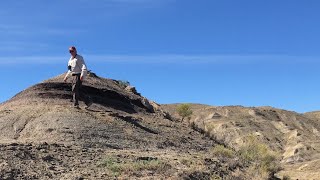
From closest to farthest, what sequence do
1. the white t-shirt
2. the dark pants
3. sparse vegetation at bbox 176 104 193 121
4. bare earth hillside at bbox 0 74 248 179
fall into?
bare earth hillside at bbox 0 74 248 179 < the white t-shirt < the dark pants < sparse vegetation at bbox 176 104 193 121

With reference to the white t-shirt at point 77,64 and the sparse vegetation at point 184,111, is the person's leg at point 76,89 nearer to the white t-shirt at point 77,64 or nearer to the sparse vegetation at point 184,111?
the white t-shirt at point 77,64

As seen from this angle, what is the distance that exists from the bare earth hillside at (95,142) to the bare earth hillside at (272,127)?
35.8m

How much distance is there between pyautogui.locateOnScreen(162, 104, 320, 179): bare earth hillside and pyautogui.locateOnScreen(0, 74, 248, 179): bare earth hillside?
35846 mm

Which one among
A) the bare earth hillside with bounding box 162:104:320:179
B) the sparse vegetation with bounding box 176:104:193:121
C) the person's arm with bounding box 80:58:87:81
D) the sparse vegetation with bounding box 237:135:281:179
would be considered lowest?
the sparse vegetation with bounding box 237:135:281:179

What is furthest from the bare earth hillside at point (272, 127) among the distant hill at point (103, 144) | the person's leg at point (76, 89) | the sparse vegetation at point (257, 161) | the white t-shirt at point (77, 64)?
the white t-shirt at point (77, 64)

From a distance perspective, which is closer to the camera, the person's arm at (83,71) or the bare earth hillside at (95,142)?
the bare earth hillside at (95,142)

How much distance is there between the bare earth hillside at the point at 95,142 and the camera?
35.0 ft

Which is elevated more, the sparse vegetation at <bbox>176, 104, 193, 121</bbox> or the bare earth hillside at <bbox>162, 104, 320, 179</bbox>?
the bare earth hillside at <bbox>162, 104, 320, 179</bbox>

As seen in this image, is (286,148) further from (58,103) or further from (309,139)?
(58,103)

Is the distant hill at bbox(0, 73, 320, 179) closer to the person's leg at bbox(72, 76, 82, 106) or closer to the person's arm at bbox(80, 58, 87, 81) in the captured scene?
the person's leg at bbox(72, 76, 82, 106)

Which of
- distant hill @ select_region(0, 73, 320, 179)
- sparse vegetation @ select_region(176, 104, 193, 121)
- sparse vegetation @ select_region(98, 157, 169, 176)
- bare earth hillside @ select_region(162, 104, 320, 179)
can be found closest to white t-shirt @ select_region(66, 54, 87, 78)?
distant hill @ select_region(0, 73, 320, 179)

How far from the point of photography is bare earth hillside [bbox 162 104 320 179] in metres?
59.6

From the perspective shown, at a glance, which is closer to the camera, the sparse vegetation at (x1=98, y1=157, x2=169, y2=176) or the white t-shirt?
the sparse vegetation at (x1=98, y1=157, x2=169, y2=176)

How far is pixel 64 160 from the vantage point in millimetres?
11078
